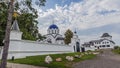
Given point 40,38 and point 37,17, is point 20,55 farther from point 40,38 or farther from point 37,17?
point 40,38

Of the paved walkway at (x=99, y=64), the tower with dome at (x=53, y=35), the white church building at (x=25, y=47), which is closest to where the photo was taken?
the paved walkway at (x=99, y=64)

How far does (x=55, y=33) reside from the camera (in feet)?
261

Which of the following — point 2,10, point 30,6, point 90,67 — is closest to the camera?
point 90,67

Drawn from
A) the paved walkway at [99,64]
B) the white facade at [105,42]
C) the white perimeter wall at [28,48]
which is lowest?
the paved walkway at [99,64]

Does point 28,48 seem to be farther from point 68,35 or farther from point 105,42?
point 105,42

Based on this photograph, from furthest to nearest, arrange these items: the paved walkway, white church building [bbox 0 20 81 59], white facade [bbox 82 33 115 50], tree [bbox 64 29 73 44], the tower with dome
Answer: white facade [bbox 82 33 115 50] → the tower with dome → tree [bbox 64 29 73 44] → white church building [bbox 0 20 81 59] → the paved walkway

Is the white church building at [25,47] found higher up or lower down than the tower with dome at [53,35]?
lower down

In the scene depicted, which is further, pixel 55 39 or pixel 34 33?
pixel 55 39

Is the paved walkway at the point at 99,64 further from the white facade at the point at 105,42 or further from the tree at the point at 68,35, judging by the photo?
the white facade at the point at 105,42

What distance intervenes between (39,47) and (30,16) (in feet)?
38.1

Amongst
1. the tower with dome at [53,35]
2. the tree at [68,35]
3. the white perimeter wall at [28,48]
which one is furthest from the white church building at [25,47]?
the tower with dome at [53,35]

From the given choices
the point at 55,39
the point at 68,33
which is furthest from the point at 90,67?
the point at 55,39

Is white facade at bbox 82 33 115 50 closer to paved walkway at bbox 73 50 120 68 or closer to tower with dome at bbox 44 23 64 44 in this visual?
tower with dome at bbox 44 23 64 44

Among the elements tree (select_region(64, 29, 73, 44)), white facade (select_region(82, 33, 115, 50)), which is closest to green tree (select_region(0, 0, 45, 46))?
tree (select_region(64, 29, 73, 44))
